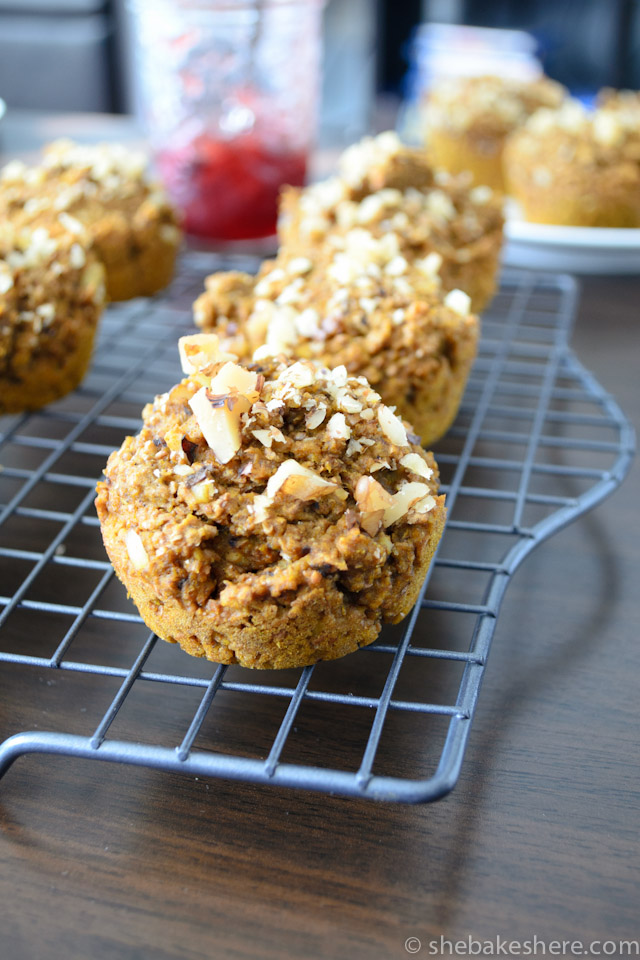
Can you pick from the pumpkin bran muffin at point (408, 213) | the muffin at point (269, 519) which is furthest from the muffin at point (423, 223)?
the muffin at point (269, 519)

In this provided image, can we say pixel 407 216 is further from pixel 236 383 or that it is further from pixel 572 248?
pixel 236 383

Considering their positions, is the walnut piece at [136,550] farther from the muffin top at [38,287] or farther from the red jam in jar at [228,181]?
the red jam in jar at [228,181]

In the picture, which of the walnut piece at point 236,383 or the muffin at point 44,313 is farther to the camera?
the muffin at point 44,313

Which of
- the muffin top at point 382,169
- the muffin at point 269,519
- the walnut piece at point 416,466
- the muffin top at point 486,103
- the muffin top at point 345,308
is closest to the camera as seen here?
the muffin at point 269,519

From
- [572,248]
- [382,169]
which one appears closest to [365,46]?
[572,248]

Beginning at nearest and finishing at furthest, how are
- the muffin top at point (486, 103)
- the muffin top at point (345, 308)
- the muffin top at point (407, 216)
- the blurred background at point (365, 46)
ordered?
the muffin top at point (345, 308) < the muffin top at point (407, 216) < the muffin top at point (486, 103) < the blurred background at point (365, 46)

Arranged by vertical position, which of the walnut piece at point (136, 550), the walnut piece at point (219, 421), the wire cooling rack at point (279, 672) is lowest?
the wire cooling rack at point (279, 672)
